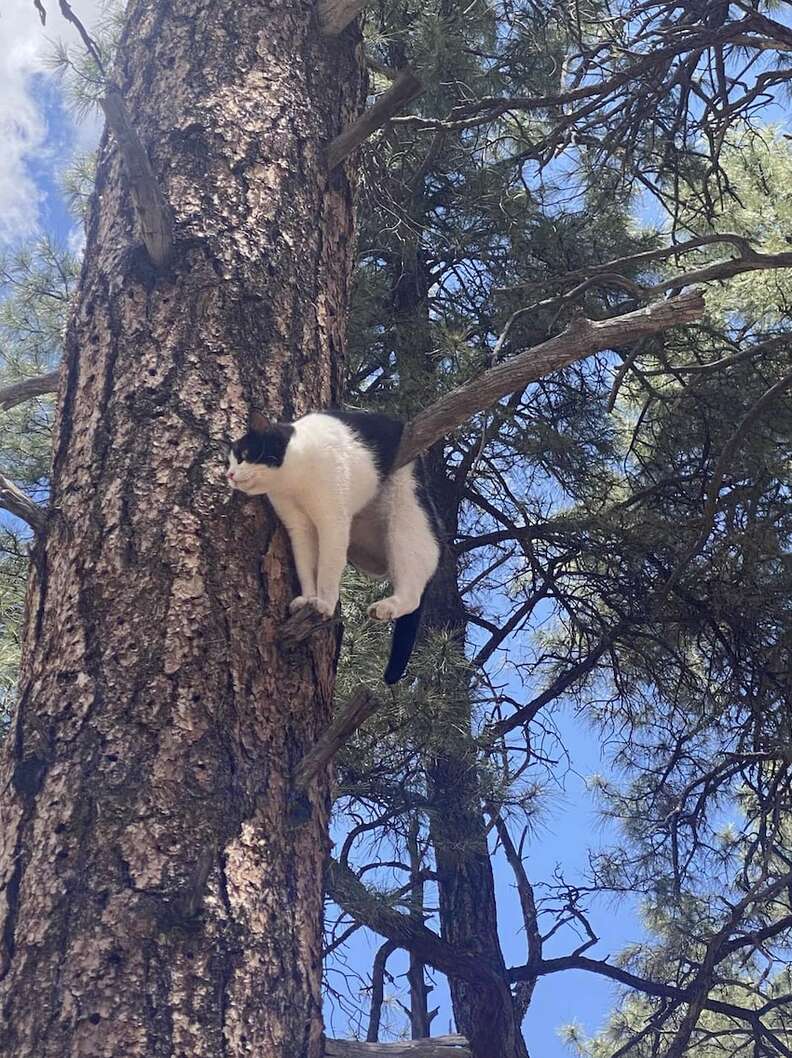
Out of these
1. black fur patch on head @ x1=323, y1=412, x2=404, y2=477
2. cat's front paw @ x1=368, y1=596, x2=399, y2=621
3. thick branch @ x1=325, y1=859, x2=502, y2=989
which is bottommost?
thick branch @ x1=325, y1=859, x2=502, y2=989

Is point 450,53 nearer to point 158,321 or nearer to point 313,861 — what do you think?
point 158,321

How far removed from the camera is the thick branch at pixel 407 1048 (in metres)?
1.67

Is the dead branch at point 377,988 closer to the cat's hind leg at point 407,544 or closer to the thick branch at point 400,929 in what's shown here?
the thick branch at point 400,929

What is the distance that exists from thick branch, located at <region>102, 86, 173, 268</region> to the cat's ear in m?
0.33

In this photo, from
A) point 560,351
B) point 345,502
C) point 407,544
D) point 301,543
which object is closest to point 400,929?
point 407,544

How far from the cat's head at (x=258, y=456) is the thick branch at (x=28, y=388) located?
1.99 ft

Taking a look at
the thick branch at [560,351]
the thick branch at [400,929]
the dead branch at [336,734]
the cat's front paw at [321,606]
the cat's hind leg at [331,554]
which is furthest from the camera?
the thick branch at [400,929]

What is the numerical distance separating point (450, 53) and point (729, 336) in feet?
5.67

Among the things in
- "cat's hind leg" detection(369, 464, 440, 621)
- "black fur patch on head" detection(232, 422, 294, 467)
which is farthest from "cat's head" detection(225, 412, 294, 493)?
"cat's hind leg" detection(369, 464, 440, 621)

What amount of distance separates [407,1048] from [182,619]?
2.53 feet

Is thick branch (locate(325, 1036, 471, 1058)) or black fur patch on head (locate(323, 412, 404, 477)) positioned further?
black fur patch on head (locate(323, 412, 404, 477))

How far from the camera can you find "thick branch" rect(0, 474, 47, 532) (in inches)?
67.6

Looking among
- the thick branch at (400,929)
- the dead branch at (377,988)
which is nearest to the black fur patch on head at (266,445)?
the thick branch at (400,929)

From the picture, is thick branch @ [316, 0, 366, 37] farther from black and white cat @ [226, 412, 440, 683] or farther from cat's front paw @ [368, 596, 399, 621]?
cat's front paw @ [368, 596, 399, 621]
